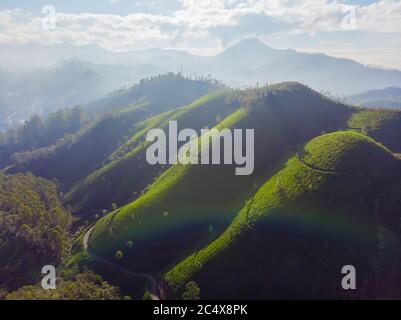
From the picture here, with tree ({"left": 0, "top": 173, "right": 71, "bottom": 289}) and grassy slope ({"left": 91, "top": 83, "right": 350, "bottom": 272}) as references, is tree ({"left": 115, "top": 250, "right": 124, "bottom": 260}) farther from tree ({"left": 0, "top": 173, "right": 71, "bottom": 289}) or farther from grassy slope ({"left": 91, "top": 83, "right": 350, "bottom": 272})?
tree ({"left": 0, "top": 173, "right": 71, "bottom": 289})

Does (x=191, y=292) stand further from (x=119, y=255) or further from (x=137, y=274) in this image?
(x=119, y=255)

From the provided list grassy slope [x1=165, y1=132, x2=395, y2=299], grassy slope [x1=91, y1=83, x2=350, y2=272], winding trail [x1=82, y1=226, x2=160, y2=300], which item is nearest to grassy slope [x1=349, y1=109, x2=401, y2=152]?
grassy slope [x1=91, y1=83, x2=350, y2=272]

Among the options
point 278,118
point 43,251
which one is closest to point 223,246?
point 43,251

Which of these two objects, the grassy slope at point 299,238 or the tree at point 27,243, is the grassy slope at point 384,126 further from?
the tree at point 27,243

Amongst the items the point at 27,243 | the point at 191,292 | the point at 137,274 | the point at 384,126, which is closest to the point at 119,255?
the point at 137,274

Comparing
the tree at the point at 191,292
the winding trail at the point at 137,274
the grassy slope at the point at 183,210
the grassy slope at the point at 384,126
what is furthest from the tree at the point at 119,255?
the grassy slope at the point at 384,126

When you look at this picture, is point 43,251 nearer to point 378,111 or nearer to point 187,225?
point 187,225

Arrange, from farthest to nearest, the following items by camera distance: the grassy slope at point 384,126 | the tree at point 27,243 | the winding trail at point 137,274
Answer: the grassy slope at point 384,126
the tree at point 27,243
the winding trail at point 137,274
